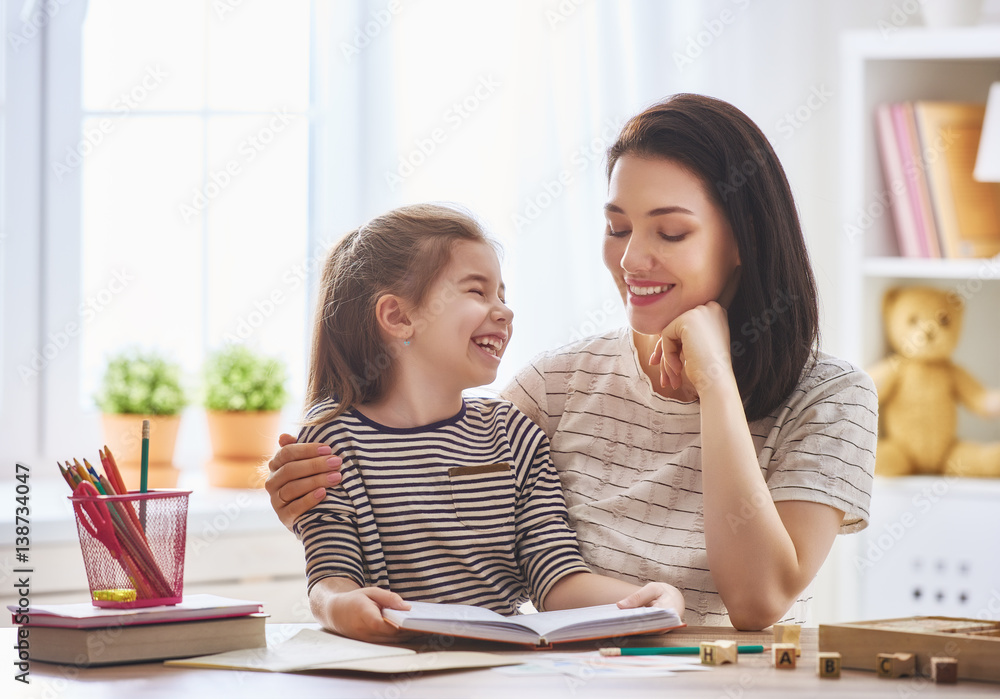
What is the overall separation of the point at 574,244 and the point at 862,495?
4.41ft

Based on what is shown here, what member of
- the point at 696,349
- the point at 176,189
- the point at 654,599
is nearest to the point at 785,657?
the point at 654,599

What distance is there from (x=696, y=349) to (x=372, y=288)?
0.44 meters

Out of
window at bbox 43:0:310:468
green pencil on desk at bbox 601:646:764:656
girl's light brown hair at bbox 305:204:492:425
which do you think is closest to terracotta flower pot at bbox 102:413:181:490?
window at bbox 43:0:310:468

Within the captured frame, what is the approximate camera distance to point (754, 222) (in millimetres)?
1450

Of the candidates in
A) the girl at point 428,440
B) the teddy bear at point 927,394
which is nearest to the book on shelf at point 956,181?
the teddy bear at point 927,394

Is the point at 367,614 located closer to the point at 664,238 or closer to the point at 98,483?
the point at 98,483

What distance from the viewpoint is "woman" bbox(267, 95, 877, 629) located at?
1.30 m

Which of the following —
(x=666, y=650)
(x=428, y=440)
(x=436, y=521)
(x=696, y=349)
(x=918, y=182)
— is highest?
(x=918, y=182)

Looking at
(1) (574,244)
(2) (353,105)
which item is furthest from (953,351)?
(2) (353,105)

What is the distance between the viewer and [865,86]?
2.52 metres

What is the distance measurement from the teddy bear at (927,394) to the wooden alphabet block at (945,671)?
1611 mm

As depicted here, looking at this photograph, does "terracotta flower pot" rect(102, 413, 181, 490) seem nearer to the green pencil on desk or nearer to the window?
the window

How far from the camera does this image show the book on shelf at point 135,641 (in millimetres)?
1023

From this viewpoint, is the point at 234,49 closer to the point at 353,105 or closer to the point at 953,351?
the point at 353,105
